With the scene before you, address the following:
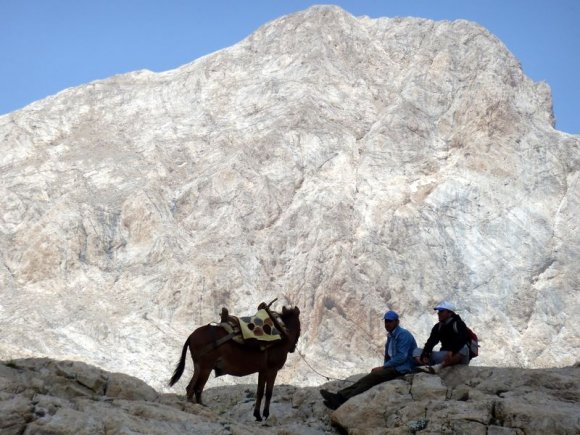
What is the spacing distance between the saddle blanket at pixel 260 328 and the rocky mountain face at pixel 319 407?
1739 millimetres

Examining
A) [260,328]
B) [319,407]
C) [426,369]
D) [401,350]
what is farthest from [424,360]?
[260,328]

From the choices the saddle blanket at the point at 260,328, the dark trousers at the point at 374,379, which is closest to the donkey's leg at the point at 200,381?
the saddle blanket at the point at 260,328

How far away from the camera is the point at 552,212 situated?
37.7 m

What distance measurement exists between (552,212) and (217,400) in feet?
87.1

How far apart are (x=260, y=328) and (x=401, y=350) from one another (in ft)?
9.64

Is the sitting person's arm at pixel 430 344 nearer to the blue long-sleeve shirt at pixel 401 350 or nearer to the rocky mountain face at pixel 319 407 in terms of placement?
the blue long-sleeve shirt at pixel 401 350

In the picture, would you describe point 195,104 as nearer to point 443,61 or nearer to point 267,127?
point 267,127

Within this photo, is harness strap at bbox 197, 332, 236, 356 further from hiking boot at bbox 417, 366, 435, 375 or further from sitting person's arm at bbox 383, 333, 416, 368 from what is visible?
hiking boot at bbox 417, 366, 435, 375

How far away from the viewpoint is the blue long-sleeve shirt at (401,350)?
1383cm

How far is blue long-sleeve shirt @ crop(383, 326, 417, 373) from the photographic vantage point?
545 inches

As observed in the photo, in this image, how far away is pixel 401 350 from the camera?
13.9 metres

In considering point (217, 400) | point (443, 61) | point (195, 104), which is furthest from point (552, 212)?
point (217, 400)

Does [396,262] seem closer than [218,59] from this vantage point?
Yes

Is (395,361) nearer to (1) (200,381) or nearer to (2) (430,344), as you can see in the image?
(2) (430,344)
